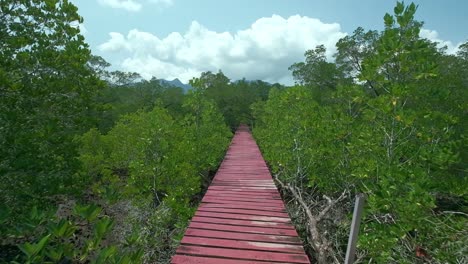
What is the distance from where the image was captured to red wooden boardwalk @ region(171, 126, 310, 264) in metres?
3.69

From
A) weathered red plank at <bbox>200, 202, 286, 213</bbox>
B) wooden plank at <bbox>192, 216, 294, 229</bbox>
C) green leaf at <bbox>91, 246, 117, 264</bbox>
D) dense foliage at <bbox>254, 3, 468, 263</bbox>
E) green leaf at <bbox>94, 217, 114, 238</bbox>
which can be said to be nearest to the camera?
green leaf at <bbox>91, 246, 117, 264</bbox>

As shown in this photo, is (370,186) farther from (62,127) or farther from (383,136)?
(62,127)

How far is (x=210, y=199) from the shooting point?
6.12 m

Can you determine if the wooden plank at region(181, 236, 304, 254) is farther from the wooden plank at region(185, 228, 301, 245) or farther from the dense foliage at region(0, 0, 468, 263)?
the dense foliage at region(0, 0, 468, 263)

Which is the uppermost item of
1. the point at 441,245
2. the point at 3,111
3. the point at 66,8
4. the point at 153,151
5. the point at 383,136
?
the point at 66,8

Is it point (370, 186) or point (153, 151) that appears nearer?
point (370, 186)

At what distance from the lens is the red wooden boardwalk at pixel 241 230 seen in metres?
3.69

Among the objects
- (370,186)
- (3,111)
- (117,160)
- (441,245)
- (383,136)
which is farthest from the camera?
(117,160)

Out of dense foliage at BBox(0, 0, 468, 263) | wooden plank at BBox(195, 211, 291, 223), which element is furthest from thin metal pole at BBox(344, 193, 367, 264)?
wooden plank at BBox(195, 211, 291, 223)

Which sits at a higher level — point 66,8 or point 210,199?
point 66,8

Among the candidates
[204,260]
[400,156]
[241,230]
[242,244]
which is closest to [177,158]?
[241,230]

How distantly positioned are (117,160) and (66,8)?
6.08 metres

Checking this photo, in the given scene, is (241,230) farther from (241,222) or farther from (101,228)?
(101,228)

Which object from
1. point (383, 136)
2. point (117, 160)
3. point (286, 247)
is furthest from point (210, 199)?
point (117, 160)
